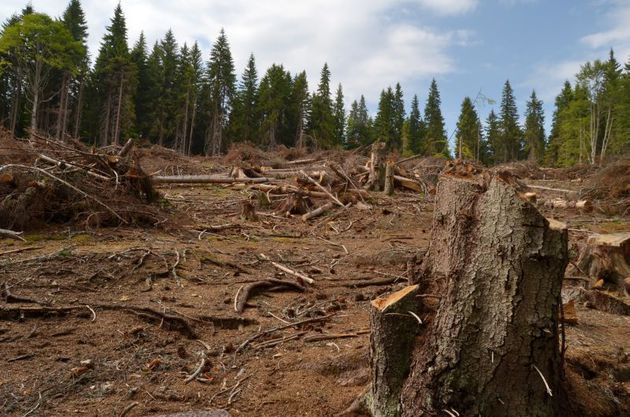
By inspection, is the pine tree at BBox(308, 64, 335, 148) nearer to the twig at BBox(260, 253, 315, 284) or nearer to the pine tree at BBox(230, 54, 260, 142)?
the pine tree at BBox(230, 54, 260, 142)

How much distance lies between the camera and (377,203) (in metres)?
11.2

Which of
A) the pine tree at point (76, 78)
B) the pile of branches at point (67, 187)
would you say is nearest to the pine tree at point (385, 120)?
the pine tree at point (76, 78)

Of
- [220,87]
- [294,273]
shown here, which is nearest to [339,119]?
[220,87]

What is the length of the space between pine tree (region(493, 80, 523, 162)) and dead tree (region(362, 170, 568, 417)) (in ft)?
216

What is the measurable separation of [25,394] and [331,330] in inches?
88.4

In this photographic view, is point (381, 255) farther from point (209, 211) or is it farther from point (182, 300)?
point (209, 211)

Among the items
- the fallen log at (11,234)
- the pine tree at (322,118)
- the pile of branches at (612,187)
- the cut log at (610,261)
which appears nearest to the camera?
the cut log at (610,261)

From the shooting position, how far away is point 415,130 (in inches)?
2741

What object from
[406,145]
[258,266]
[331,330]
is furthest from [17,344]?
[406,145]

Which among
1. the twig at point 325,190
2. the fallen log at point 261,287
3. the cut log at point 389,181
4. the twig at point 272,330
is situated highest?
the cut log at point 389,181

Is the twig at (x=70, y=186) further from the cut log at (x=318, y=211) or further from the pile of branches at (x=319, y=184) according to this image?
the cut log at (x=318, y=211)

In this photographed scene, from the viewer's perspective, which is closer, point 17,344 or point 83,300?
point 17,344

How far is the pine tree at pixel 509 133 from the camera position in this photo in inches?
2443

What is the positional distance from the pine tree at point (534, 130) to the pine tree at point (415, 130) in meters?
15.0
